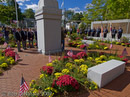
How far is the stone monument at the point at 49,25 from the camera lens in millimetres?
6289

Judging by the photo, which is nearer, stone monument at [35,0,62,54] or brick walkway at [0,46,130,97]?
brick walkway at [0,46,130,97]

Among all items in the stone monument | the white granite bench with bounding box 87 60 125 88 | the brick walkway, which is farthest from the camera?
the stone monument

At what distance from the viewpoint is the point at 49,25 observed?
6.57 m

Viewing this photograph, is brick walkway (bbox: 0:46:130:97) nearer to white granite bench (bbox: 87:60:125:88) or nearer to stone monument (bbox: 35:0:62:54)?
white granite bench (bbox: 87:60:125:88)

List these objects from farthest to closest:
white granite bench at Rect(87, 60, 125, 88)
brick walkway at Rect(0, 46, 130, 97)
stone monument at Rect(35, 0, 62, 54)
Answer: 1. stone monument at Rect(35, 0, 62, 54)
2. white granite bench at Rect(87, 60, 125, 88)
3. brick walkway at Rect(0, 46, 130, 97)

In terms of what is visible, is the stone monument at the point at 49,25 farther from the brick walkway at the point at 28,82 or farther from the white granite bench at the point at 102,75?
the white granite bench at the point at 102,75

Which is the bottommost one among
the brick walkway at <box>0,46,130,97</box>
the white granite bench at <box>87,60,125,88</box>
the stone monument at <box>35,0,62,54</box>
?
the brick walkway at <box>0,46,130,97</box>

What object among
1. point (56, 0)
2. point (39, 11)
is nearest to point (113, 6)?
point (56, 0)

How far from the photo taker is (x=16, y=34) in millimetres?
7129

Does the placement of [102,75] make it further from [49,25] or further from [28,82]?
[49,25]

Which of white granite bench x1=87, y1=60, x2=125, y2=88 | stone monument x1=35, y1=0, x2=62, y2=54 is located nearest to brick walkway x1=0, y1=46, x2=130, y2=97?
white granite bench x1=87, y1=60, x2=125, y2=88

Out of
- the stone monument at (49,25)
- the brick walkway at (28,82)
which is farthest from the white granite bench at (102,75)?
the stone monument at (49,25)

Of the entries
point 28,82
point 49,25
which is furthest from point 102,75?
point 49,25

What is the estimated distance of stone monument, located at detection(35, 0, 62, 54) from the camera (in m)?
6.29
